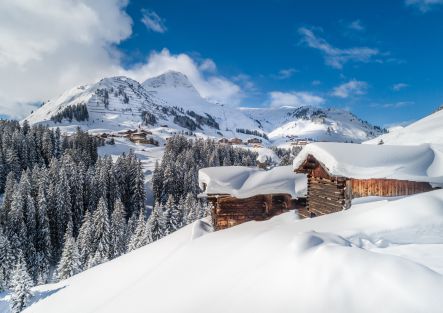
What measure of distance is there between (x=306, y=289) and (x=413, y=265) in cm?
194

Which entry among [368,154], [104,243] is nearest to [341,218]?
[368,154]

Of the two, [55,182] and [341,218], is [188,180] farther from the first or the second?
[341,218]

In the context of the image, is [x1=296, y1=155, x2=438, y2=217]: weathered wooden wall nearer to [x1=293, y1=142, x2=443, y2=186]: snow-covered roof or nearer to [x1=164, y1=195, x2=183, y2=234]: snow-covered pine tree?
[x1=293, y1=142, x2=443, y2=186]: snow-covered roof

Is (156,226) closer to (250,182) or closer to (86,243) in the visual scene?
(86,243)

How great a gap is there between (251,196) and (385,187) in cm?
776

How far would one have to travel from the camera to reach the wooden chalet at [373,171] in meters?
12.1

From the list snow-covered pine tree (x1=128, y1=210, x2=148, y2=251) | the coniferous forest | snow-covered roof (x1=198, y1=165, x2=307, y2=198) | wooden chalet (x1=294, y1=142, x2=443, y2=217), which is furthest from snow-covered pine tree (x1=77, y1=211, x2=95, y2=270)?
wooden chalet (x1=294, y1=142, x2=443, y2=217)

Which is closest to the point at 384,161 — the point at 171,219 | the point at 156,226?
the point at 156,226

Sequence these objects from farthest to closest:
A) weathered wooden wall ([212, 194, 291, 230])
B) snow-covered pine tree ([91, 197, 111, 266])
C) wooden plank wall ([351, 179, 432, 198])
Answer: snow-covered pine tree ([91, 197, 111, 266])
weathered wooden wall ([212, 194, 291, 230])
wooden plank wall ([351, 179, 432, 198])

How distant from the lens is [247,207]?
755 inches

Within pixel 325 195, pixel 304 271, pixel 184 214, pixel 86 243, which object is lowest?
pixel 86 243

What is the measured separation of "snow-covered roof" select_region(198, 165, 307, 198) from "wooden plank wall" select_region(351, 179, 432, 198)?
6.02 metres

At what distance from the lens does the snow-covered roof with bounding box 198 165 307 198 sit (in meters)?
18.4

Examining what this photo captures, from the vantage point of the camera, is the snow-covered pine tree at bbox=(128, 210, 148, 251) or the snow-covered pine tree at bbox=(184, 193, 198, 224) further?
the snow-covered pine tree at bbox=(184, 193, 198, 224)
